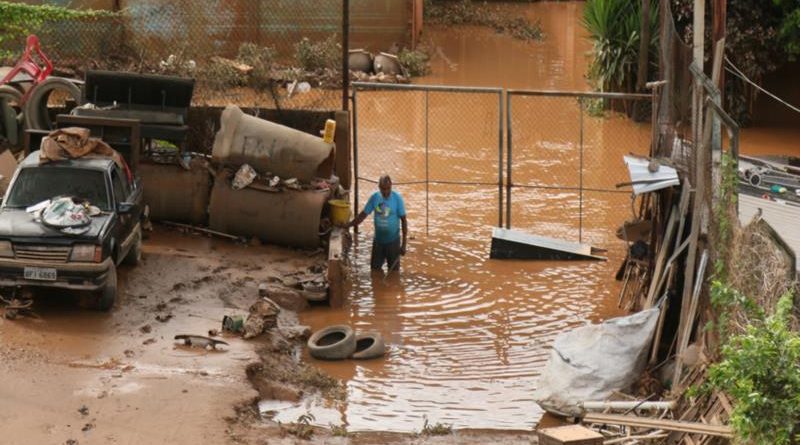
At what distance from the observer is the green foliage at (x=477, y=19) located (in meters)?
40.1

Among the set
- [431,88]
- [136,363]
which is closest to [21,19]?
[431,88]

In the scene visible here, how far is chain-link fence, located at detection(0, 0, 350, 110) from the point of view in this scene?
27.6m

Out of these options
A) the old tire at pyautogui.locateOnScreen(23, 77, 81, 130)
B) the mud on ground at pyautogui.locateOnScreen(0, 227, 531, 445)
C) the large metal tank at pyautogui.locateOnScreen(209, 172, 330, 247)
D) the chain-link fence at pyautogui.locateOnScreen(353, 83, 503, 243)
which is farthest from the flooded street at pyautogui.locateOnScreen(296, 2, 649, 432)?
the old tire at pyautogui.locateOnScreen(23, 77, 81, 130)

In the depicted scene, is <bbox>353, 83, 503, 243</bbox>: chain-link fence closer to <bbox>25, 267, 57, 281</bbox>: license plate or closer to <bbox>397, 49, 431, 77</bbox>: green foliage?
<bbox>397, 49, 431, 77</bbox>: green foliage

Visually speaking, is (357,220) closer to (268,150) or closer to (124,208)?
(268,150)

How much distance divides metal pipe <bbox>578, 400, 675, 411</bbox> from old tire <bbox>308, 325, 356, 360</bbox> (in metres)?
3.14

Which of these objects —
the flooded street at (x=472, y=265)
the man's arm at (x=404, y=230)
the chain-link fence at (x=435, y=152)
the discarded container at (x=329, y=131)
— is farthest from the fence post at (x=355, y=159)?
the man's arm at (x=404, y=230)

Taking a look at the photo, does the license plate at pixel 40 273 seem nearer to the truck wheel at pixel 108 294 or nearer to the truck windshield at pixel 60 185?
the truck wheel at pixel 108 294

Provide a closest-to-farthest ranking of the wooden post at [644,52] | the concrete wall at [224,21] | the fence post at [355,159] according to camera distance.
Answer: the fence post at [355,159] → the wooden post at [644,52] → the concrete wall at [224,21]

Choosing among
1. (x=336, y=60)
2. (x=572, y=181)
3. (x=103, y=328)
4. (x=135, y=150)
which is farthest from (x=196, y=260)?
(x=336, y=60)

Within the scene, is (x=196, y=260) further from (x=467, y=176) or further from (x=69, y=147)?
(x=467, y=176)

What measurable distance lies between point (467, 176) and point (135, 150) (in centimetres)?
809

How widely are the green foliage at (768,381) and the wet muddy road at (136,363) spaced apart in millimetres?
4779

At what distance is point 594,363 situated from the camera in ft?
46.3
